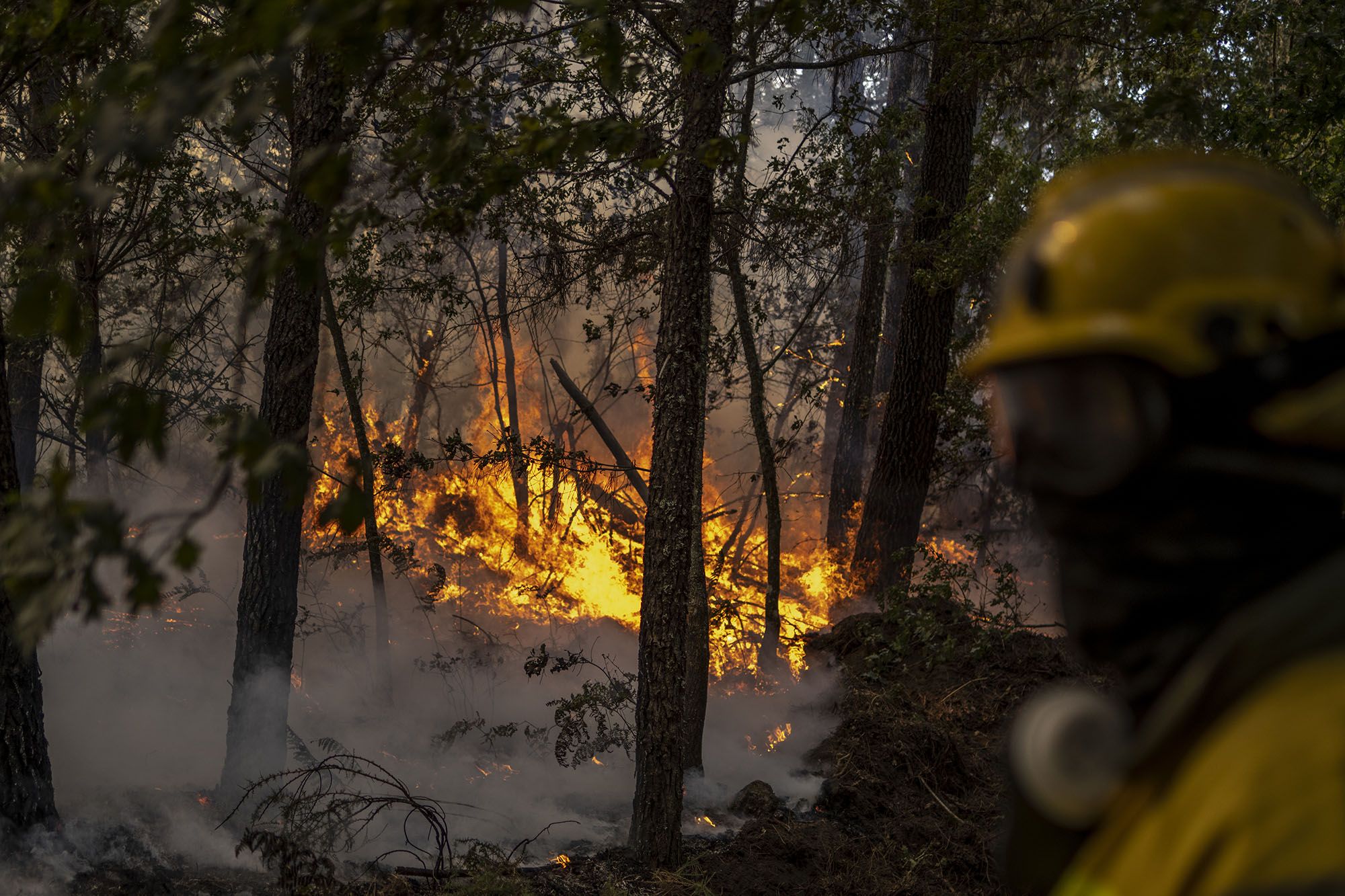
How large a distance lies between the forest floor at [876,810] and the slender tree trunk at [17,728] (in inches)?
23.3

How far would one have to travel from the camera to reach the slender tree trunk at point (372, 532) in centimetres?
1095

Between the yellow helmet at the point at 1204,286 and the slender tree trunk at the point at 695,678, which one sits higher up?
the yellow helmet at the point at 1204,286

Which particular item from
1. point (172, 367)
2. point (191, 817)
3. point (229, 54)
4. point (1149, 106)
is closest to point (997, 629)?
point (1149, 106)

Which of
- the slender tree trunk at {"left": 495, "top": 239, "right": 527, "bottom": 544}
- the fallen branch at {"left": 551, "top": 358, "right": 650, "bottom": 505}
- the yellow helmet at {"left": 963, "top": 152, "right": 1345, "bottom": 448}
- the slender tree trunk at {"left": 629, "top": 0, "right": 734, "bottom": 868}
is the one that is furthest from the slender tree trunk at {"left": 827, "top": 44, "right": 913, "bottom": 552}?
the yellow helmet at {"left": 963, "top": 152, "right": 1345, "bottom": 448}

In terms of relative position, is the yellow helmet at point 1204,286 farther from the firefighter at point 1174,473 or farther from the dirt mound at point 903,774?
the dirt mound at point 903,774

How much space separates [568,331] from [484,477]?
35.9 ft

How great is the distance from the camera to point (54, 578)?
66.7 inches

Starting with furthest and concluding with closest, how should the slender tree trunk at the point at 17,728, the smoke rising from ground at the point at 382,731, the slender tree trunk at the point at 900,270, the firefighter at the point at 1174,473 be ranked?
the slender tree trunk at the point at 900,270, the smoke rising from ground at the point at 382,731, the slender tree trunk at the point at 17,728, the firefighter at the point at 1174,473

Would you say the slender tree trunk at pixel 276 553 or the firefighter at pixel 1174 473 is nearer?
the firefighter at pixel 1174 473

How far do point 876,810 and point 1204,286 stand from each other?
827cm

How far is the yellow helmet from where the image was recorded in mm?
965

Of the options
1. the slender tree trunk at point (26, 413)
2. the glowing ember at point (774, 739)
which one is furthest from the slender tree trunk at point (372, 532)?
the glowing ember at point (774, 739)

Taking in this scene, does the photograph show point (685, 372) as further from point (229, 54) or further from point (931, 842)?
point (229, 54)

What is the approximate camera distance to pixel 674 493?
22.6ft
